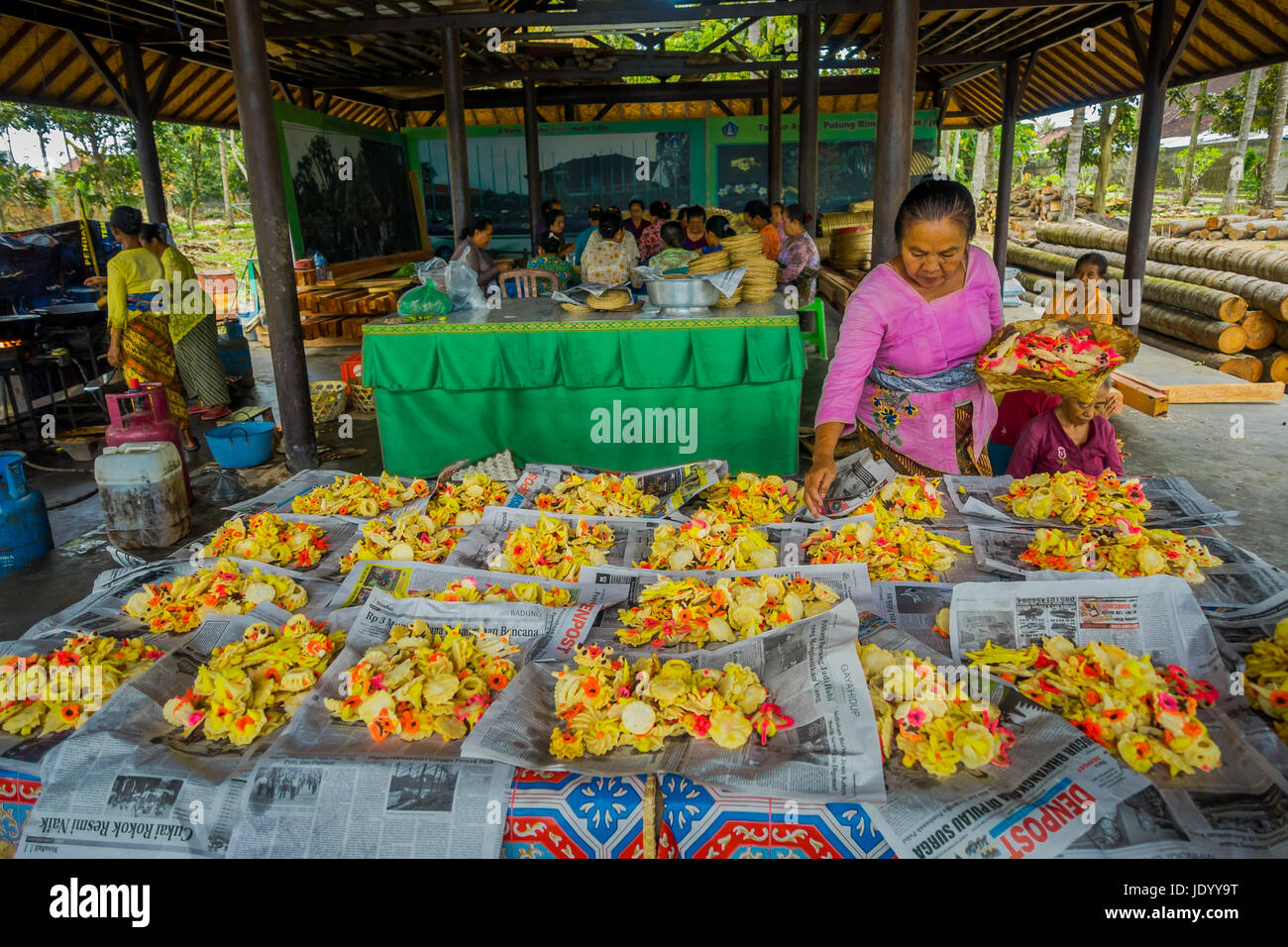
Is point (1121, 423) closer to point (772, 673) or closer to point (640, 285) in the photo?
point (640, 285)

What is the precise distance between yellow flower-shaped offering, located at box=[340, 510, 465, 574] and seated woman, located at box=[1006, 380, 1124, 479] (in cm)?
244

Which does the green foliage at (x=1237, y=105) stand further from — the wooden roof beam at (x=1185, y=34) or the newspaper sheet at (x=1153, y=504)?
the newspaper sheet at (x=1153, y=504)

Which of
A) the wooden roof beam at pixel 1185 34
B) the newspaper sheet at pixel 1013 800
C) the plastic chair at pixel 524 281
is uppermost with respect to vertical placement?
the wooden roof beam at pixel 1185 34

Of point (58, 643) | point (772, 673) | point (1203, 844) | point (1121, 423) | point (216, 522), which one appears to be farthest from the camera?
point (1121, 423)

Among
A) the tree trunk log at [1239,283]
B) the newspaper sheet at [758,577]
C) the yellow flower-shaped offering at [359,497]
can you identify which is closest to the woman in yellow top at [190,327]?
the yellow flower-shaped offering at [359,497]

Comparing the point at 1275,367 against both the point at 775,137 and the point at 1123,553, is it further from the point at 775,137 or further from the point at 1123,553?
the point at 1123,553

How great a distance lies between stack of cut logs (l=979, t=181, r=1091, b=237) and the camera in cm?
2118

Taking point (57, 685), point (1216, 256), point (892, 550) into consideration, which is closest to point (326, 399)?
point (57, 685)

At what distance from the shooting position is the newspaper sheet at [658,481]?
10.4 ft

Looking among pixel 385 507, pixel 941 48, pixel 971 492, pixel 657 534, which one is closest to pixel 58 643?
pixel 385 507

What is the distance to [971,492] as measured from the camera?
2.94 m

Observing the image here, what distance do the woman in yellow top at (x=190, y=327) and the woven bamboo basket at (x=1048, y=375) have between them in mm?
5681

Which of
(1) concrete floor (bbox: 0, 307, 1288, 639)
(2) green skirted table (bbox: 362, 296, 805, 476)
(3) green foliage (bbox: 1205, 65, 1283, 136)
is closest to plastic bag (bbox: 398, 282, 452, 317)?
(2) green skirted table (bbox: 362, 296, 805, 476)
